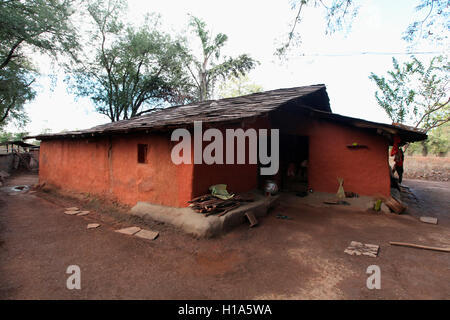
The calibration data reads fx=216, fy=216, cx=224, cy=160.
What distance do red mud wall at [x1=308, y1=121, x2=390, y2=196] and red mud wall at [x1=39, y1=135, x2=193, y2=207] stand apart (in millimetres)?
5089

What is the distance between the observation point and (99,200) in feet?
25.3

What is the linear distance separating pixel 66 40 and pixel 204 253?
13.5 m

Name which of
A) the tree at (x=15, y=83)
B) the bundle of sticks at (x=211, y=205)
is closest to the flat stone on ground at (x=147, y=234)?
the bundle of sticks at (x=211, y=205)

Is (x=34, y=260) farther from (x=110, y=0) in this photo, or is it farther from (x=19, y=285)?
(x=110, y=0)

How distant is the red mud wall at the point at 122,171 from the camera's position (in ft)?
18.9

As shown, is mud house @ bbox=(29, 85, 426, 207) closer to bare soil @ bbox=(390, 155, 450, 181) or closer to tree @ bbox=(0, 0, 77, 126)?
tree @ bbox=(0, 0, 77, 126)

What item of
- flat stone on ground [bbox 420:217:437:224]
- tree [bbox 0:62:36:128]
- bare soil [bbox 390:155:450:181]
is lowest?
flat stone on ground [bbox 420:217:437:224]

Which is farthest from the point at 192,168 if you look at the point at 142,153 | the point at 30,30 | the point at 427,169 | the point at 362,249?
the point at 427,169

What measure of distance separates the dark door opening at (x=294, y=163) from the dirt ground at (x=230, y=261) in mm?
2950

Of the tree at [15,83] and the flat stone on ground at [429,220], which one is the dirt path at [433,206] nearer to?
the flat stone on ground at [429,220]

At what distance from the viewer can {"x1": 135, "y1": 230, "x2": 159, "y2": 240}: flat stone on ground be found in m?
4.96

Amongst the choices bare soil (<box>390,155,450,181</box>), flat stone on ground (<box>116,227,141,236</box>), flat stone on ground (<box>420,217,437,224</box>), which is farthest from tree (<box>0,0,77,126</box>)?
bare soil (<box>390,155,450,181</box>)
